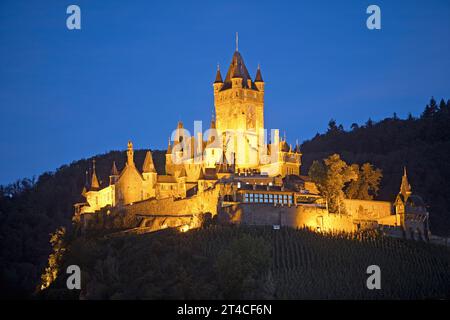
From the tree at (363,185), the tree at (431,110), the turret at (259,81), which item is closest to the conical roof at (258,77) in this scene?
the turret at (259,81)

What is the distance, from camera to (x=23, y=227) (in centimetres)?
12362

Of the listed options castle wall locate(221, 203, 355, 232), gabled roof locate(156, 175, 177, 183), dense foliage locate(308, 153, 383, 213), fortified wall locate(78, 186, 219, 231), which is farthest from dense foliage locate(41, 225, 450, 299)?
gabled roof locate(156, 175, 177, 183)

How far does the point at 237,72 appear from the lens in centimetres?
10100

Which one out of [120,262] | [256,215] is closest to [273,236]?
[256,215]

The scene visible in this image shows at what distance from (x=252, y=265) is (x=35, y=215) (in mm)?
54428

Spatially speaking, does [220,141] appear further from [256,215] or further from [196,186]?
[256,215]

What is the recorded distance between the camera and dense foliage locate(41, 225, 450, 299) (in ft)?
245

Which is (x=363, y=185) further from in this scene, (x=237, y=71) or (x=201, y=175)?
(x=237, y=71)

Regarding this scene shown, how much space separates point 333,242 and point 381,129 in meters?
62.9

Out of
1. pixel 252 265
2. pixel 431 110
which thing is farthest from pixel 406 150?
pixel 252 265

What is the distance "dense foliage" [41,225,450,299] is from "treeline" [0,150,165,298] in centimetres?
2282

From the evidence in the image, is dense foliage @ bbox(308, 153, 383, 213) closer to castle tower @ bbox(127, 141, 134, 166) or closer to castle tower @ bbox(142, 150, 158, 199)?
castle tower @ bbox(142, 150, 158, 199)

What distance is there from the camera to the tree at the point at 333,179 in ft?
290

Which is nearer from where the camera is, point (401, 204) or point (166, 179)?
point (401, 204)
